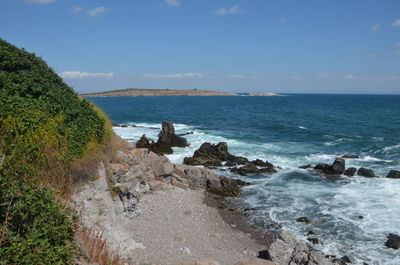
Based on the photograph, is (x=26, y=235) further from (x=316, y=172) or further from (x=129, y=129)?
(x=129, y=129)

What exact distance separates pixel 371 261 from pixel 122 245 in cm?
1154

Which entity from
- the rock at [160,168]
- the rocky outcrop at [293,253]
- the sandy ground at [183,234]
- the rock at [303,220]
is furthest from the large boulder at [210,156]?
the rocky outcrop at [293,253]

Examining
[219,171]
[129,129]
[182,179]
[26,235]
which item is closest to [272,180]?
[219,171]

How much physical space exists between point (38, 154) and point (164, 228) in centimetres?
821

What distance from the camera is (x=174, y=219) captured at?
1806cm

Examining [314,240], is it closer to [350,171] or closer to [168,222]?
[168,222]

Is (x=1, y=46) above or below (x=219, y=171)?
above

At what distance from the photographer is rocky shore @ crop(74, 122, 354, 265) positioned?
42.6ft

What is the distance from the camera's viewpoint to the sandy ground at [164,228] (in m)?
12.7

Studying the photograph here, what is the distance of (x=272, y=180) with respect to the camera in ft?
90.0

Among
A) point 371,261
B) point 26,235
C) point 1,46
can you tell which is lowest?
point 371,261

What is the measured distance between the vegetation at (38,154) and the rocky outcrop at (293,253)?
357 inches

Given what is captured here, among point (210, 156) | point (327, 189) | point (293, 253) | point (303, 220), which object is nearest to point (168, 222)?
point (293, 253)

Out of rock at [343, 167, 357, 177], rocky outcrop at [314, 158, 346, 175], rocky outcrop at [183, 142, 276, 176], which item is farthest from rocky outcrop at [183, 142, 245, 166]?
rock at [343, 167, 357, 177]
